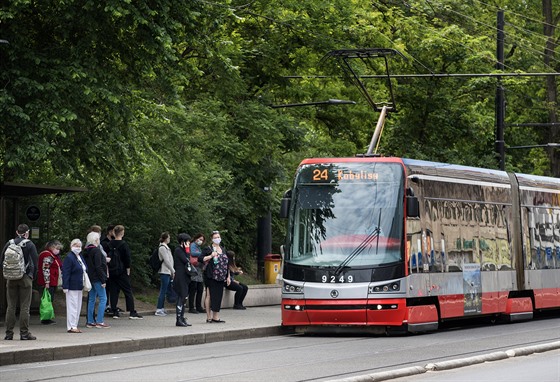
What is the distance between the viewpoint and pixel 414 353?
18359mm

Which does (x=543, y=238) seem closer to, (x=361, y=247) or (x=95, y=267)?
(x=361, y=247)

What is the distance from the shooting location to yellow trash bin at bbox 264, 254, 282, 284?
35500 mm

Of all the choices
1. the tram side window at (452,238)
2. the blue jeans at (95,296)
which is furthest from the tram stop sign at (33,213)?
the tram side window at (452,238)

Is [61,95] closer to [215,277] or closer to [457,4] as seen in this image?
[215,277]

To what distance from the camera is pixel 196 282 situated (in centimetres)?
2747

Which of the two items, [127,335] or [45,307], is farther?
[45,307]

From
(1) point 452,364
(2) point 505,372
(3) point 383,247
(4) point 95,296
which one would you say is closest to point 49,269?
(4) point 95,296

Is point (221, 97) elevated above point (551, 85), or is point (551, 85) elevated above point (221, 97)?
point (551, 85)

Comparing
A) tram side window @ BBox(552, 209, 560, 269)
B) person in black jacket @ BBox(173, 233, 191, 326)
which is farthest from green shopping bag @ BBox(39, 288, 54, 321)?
tram side window @ BBox(552, 209, 560, 269)

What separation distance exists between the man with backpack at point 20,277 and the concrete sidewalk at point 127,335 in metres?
0.30

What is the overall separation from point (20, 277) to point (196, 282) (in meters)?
8.61

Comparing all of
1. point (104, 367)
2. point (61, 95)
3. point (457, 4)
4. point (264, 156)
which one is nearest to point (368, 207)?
point (61, 95)

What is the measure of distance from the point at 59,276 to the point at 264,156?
10612 mm

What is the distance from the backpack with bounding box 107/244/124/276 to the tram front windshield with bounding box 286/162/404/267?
3.76m
